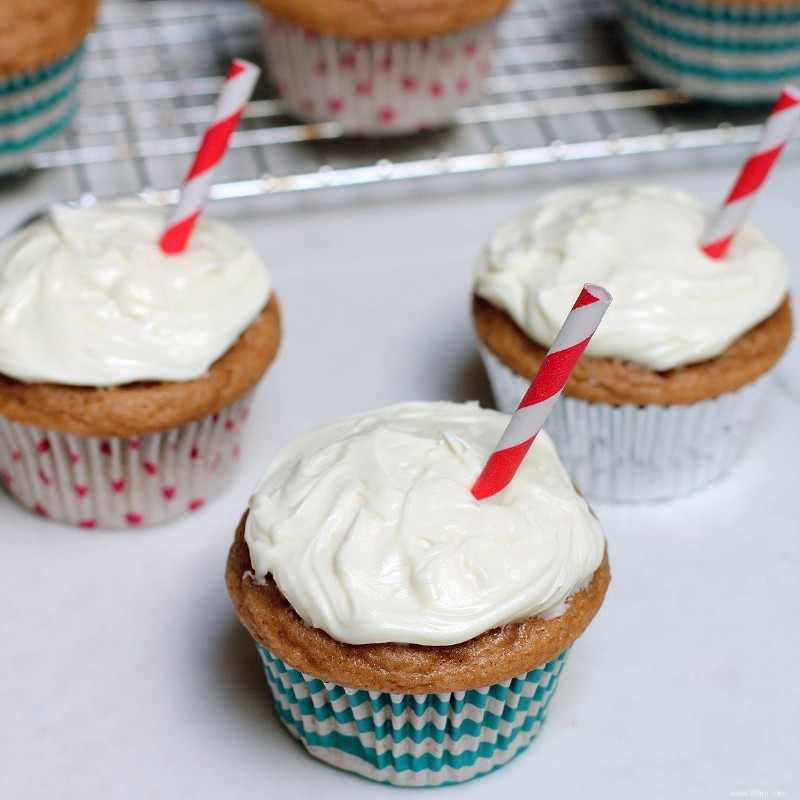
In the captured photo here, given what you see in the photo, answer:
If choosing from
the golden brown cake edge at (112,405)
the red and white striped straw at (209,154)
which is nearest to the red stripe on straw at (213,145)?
the red and white striped straw at (209,154)

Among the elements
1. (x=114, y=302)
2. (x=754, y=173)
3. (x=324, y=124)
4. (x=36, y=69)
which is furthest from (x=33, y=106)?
(x=754, y=173)

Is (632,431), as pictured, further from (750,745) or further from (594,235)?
(750,745)

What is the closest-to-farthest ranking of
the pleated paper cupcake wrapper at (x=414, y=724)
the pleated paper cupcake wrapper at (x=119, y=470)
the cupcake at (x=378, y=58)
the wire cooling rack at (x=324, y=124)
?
the pleated paper cupcake wrapper at (x=414, y=724), the pleated paper cupcake wrapper at (x=119, y=470), the cupcake at (x=378, y=58), the wire cooling rack at (x=324, y=124)

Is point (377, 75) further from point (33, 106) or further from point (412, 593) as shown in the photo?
point (412, 593)

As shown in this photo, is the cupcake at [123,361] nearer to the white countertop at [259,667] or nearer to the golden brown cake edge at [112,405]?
the golden brown cake edge at [112,405]

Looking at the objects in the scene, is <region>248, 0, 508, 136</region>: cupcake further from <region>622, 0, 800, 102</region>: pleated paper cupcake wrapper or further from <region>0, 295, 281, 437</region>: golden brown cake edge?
<region>0, 295, 281, 437</region>: golden brown cake edge

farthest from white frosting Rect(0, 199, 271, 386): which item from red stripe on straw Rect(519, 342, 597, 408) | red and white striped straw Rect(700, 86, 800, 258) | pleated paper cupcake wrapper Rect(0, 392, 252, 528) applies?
red and white striped straw Rect(700, 86, 800, 258)
